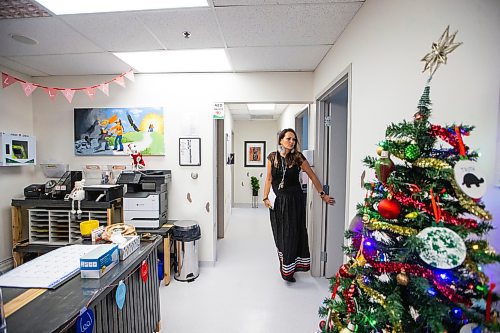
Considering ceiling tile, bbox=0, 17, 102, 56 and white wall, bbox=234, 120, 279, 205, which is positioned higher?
ceiling tile, bbox=0, 17, 102, 56

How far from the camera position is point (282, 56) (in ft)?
8.70

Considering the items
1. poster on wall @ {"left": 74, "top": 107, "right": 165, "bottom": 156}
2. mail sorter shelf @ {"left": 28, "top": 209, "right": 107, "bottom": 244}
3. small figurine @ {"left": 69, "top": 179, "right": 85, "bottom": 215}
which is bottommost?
mail sorter shelf @ {"left": 28, "top": 209, "right": 107, "bottom": 244}

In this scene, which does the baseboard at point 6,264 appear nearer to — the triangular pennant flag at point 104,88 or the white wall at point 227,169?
the triangular pennant flag at point 104,88

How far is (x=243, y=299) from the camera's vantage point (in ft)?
8.20

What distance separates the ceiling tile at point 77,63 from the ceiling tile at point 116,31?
0.33 metres

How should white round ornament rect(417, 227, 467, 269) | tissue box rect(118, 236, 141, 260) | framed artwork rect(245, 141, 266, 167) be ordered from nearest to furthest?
white round ornament rect(417, 227, 467, 269), tissue box rect(118, 236, 141, 260), framed artwork rect(245, 141, 266, 167)

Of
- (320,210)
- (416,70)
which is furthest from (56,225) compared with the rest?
(416,70)

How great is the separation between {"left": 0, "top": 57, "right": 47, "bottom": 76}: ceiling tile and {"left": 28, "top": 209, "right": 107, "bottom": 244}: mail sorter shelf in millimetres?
1701

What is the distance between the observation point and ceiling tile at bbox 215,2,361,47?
176cm

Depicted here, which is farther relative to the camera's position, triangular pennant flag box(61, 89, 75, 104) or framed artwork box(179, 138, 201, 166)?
framed artwork box(179, 138, 201, 166)

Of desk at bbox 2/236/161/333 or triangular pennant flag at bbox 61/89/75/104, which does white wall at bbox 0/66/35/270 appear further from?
desk at bbox 2/236/161/333

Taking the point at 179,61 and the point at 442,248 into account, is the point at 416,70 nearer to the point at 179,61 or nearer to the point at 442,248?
the point at 442,248

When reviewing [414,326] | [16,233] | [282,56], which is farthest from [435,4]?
[16,233]

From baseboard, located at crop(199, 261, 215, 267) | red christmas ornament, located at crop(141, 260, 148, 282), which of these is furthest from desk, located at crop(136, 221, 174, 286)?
red christmas ornament, located at crop(141, 260, 148, 282)
